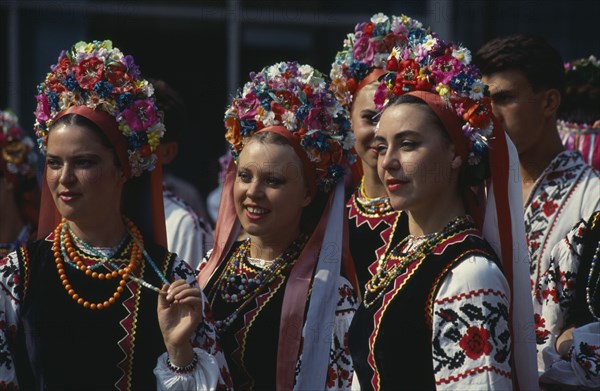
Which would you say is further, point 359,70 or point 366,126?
point 359,70

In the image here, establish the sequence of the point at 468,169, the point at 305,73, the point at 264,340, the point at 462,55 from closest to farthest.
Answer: the point at 468,169
the point at 462,55
the point at 264,340
the point at 305,73

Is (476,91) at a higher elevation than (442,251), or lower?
higher

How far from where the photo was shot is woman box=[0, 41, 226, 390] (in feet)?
10.4

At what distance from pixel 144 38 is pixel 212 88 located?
0.70 meters

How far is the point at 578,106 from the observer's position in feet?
16.3

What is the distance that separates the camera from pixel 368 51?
4484 mm

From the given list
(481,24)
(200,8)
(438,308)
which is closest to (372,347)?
(438,308)

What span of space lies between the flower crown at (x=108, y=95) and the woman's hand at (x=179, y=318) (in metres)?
0.57

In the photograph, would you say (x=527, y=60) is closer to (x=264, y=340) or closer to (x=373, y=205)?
(x=373, y=205)

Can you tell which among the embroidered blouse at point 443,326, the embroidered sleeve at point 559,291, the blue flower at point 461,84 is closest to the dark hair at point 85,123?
the embroidered blouse at point 443,326

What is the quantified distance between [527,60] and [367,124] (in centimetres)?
77

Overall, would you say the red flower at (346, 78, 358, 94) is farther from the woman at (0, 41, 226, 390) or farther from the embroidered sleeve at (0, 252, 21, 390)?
the embroidered sleeve at (0, 252, 21, 390)

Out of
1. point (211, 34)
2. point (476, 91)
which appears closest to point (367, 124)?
point (476, 91)

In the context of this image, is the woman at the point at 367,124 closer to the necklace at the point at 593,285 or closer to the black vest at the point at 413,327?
the necklace at the point at 593,285
